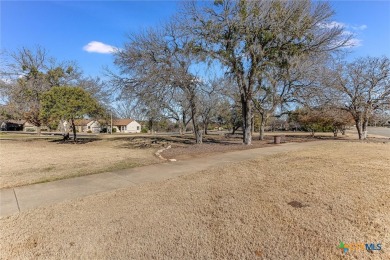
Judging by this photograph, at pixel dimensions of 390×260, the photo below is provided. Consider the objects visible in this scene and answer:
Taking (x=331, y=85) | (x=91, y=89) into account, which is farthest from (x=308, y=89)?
(x=91, y=89)

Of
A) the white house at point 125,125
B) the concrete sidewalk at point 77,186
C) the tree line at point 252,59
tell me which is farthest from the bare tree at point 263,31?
the white house at point 125,125

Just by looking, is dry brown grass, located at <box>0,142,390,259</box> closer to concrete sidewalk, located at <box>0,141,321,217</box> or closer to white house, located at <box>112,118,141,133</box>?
concrete sidewalk, located at <box>0,141,321,217</box>

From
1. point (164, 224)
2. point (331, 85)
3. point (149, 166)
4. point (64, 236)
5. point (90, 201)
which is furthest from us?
point (331, 85)

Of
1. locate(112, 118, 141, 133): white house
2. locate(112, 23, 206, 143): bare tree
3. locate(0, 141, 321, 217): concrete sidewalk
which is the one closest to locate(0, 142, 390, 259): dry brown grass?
locate(0, 141, 321, 217): concrete sidewalk

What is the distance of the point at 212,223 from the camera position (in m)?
3.40

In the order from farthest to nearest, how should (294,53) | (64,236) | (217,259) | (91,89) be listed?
1. (91,89)
2. (294,53)
3. (64,236)
4. (217,259)

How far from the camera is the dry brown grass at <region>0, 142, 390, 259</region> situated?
2.76m

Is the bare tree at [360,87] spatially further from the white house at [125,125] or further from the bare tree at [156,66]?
the white house at [125,125]

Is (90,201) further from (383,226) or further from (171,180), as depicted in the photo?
(383,226)

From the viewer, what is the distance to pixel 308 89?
58.0ft

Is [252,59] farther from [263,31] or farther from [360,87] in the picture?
[360,87]

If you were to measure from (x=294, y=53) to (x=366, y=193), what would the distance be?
1033 cm

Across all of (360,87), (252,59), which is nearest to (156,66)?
(252,59)

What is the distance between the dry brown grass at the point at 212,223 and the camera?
9.05 ft
